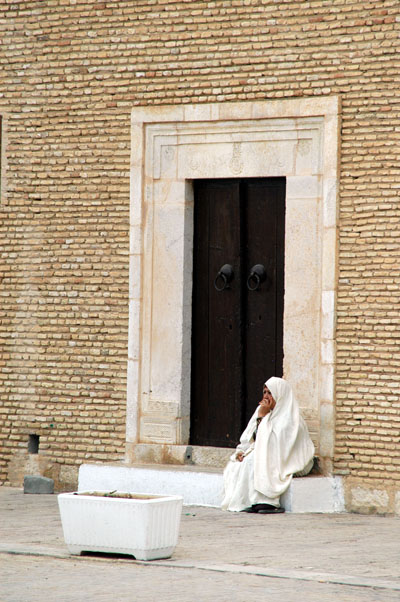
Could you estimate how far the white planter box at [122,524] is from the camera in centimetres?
848

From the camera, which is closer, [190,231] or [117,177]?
[190,231]

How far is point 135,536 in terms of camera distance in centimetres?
851

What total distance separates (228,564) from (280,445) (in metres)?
3.02

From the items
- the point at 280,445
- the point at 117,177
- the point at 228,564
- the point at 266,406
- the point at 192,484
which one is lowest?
the point at 192,484

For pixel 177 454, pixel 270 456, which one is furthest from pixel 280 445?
pixel 177 454

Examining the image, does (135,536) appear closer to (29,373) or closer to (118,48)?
(29,373)

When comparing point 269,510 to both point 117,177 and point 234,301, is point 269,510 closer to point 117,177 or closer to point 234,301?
point 234,301

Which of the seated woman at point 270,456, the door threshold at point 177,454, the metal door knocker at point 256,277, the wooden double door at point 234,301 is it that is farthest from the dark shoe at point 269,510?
the metal door knocker at point 256,277

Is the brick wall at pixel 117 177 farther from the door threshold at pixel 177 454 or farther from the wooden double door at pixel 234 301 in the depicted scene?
the wooden double door at pixel 234 301

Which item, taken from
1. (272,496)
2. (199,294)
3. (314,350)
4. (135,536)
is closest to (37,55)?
(199,294)

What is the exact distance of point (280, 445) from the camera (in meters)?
11.4

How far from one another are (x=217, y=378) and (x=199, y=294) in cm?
82

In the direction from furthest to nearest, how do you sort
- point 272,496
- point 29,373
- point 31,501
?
point 29,373
point 31,501
point 272,496

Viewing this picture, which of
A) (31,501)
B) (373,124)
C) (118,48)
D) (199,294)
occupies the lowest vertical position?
(31,501)
